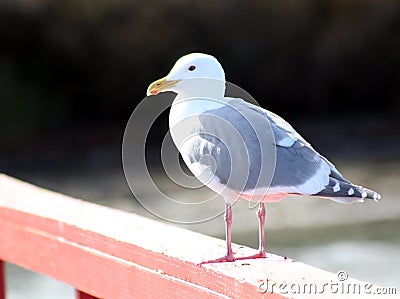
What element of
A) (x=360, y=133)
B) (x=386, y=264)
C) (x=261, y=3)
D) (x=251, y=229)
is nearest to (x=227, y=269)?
(x=386, y=264)

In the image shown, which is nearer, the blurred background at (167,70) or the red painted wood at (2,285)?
the red painted wood at (2,285)

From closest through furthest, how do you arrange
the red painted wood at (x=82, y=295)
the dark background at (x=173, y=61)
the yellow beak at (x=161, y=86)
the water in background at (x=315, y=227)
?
the yellow beak at (x=161, y=86) → the red painted wood at (x=82, y=295) → the water in background at (x=315, y=227) → the dark background at (x=173, y=61)

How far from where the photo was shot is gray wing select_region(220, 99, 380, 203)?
6.03ft

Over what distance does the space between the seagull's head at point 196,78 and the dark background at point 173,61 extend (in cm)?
741

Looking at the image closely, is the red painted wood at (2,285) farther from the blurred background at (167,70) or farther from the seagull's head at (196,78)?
the blurred background at (167,70)

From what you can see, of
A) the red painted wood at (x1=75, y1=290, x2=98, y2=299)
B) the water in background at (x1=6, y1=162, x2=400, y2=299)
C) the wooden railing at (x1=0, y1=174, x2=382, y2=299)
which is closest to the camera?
the wooden railing at (x1=0, y1=174, x2=382, y2=299)

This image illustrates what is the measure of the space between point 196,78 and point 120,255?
1.17 feet

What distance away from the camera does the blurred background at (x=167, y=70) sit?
956 cm

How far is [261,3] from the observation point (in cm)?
1092

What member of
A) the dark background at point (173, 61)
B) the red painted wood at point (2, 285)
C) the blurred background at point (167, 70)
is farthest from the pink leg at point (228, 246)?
the dark background at point (173, 61)

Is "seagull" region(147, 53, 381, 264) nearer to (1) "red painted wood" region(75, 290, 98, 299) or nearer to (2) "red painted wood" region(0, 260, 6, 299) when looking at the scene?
(1) "red painted wood" region(75, 290, 98, 299)

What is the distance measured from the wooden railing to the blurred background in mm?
6420

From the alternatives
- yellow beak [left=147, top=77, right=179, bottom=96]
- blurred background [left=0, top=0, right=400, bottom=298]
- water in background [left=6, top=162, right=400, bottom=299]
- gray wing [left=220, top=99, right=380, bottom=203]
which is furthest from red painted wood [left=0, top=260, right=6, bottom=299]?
blurred background [left=0, top=0, right=400, bottom=298]

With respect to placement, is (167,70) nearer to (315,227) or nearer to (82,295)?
(315,227)
